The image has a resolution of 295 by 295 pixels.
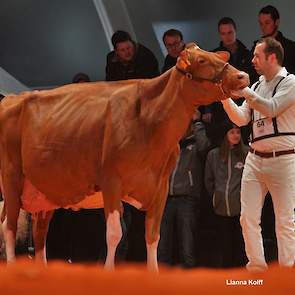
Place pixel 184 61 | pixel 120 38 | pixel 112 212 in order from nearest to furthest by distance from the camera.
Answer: pixel 112 212 < pixel 184 61 < pixel 120 38

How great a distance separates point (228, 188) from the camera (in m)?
5.73

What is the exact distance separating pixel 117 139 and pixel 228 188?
192 centimetres

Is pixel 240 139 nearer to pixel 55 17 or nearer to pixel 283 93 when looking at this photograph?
pixel 283 93

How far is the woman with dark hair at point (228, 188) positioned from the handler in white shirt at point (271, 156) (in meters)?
1.27

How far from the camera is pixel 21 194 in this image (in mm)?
4543

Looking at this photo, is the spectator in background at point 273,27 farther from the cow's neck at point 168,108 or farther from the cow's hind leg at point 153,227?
the cow's hind leg at point 153,227

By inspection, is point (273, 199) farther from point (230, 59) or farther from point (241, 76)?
point (230, 59)

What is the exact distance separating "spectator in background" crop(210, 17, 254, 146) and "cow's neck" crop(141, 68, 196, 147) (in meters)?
2.05

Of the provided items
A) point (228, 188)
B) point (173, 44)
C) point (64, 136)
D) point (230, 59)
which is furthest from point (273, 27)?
point (64, 136)

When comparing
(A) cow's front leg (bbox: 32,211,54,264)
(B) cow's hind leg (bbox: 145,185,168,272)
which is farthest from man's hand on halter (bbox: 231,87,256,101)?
(A) cow's front leg (bbox: 32,211,54,264)

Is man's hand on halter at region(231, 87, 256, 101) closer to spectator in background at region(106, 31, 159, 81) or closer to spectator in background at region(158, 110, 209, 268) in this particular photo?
spectator in background at region(158, 110, 209, 268)

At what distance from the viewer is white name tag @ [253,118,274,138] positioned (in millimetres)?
4352

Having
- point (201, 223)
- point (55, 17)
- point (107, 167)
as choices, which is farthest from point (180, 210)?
point (55, 17)

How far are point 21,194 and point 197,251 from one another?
2.10 metres
